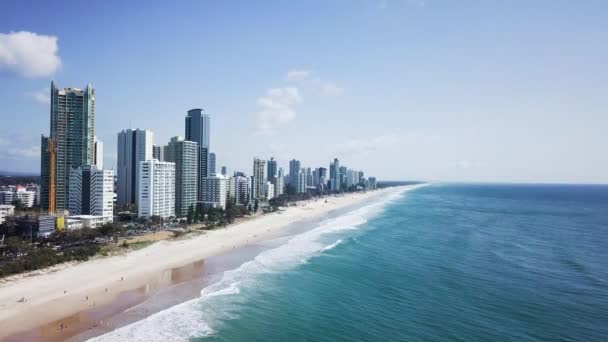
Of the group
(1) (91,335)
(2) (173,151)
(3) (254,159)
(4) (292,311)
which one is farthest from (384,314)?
(3) (254,159)

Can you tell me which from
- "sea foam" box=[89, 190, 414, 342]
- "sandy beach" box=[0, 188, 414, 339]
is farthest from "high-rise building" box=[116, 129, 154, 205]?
"sea foam" box=[89, 190, 414, 342]

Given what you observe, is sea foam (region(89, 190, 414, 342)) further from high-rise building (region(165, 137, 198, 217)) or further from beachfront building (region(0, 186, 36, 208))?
beachfront building (region(0, 186, 36, 208))

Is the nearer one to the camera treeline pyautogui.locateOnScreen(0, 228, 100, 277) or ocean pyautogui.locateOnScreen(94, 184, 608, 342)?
ocean pyautogui.locateOnScreen(94, 184, 608, 342)

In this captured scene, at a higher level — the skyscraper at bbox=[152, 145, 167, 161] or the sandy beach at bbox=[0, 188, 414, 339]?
the skyscraper at bbox=[152, 145, 167, 161]

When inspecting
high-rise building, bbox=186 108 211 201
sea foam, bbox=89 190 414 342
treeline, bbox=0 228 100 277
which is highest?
high-rise building, bbox=186 108 211 201

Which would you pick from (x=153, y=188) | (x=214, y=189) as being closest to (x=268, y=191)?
(x=214, y=189)

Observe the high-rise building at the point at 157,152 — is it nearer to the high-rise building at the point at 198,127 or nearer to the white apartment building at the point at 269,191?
the high-rise building at the point at 198,127

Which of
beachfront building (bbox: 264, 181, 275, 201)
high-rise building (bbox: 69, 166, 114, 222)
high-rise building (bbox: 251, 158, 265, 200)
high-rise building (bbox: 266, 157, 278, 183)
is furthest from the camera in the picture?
high-rise building (bbox: 266, 157, 278, 183)
